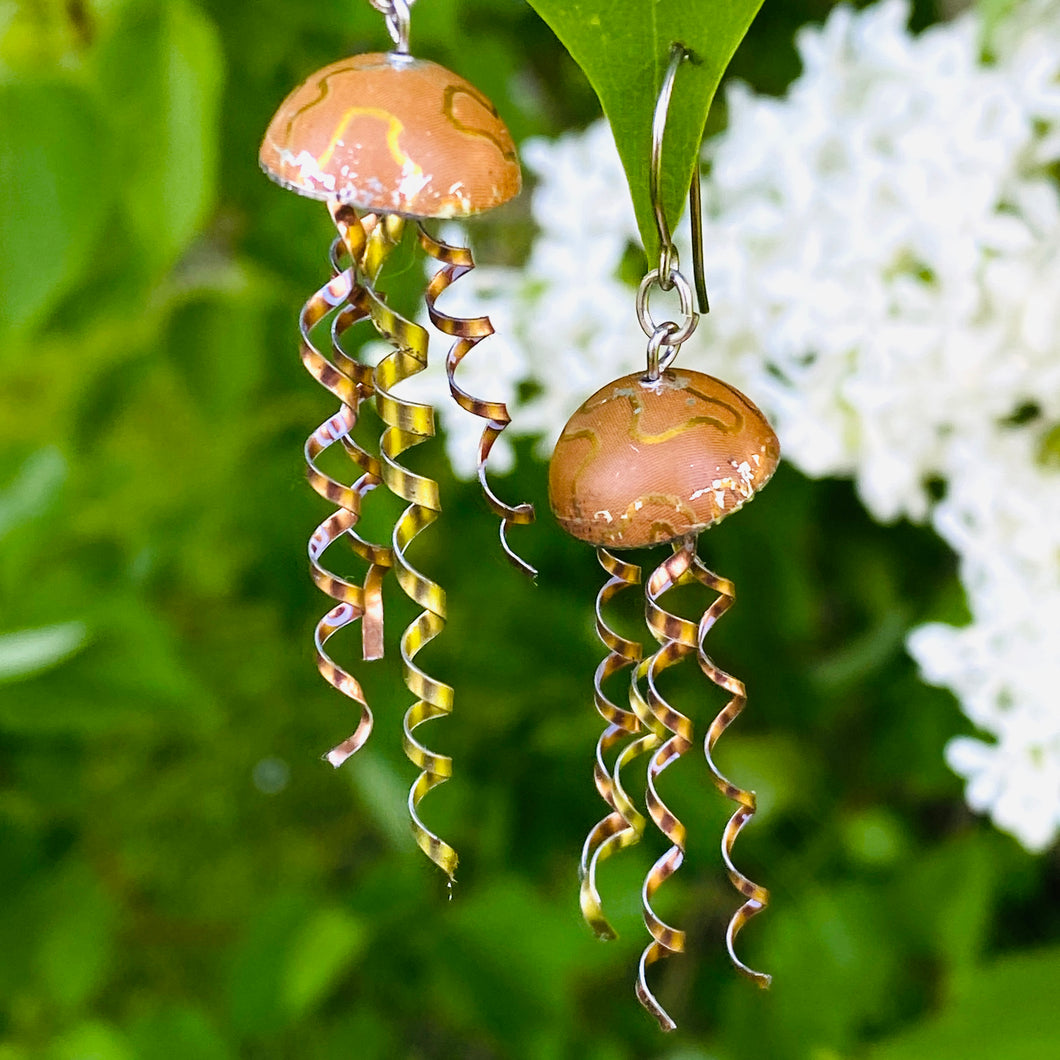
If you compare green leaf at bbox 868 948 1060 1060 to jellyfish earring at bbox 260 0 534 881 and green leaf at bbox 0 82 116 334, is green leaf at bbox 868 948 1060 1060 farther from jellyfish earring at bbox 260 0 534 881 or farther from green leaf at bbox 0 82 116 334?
green leaf at bbox 0 82 116 334

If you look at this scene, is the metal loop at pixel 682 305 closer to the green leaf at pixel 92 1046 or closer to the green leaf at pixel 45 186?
the green leaf at pixel 45 186

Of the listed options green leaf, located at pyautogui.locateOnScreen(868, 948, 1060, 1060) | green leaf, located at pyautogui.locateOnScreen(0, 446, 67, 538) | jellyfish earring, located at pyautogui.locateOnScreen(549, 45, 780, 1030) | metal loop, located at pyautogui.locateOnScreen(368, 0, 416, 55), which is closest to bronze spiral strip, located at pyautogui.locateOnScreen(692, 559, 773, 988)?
jellyfish earring, located at pyautogui.locateOnScreen(549, 45, 780, 1030)

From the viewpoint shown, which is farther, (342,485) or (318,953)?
(318,953)

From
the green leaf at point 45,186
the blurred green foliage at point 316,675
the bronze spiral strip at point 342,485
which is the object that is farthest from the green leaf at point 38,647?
the bronze spiral strip at point 342,485

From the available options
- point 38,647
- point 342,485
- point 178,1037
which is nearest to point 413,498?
point 342,485

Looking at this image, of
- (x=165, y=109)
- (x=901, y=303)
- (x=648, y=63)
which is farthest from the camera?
(x=165, y=109)

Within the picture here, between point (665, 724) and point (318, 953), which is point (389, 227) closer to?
point (665, 724)
